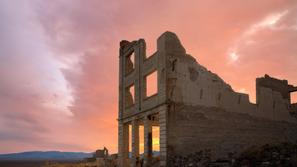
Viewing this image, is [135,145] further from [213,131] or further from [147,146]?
[213,131]

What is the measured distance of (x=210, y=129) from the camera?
25.4 metres

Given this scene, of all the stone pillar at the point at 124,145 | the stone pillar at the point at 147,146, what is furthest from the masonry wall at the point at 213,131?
the stone pillar at the point at 124,145

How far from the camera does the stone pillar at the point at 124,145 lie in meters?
31.3

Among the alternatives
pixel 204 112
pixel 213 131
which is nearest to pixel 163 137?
pixel 204 112

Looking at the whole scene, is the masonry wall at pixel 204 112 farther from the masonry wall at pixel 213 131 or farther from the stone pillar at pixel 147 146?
the stone pillar at pixel 147 146

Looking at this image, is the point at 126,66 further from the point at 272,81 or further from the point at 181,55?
the point at 272,81

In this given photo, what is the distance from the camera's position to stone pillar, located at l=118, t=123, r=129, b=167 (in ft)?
103

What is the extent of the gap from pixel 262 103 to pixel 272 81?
315 centimetres

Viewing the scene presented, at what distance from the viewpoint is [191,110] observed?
24.8 m

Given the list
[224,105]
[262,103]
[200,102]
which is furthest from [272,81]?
[200,102]

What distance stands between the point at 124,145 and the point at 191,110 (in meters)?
8.43

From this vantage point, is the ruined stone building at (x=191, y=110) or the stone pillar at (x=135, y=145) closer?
the ruined stone building at (x=191, y=110)

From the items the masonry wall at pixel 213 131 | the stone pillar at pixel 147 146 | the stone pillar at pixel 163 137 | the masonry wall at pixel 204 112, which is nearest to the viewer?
the stone pillar at pixel 163 137

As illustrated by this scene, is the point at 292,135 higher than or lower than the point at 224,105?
lower
